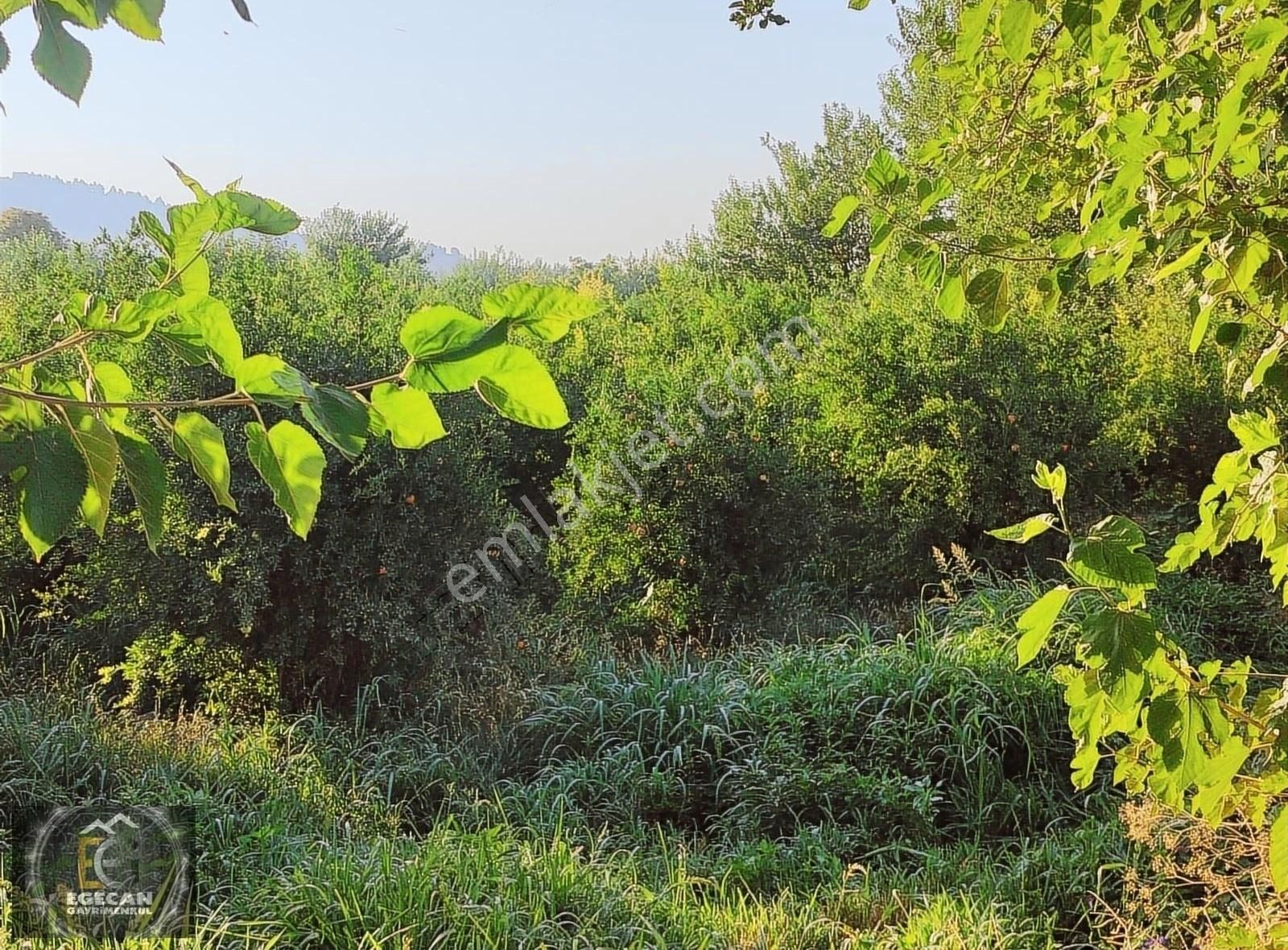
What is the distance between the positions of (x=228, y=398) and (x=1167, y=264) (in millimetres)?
871

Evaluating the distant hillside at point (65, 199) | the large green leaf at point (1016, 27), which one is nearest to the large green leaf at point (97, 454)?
the large green leaf at point (1016, 27)

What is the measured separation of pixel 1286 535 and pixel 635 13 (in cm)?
385

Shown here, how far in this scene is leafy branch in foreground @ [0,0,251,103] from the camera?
0.34 meters

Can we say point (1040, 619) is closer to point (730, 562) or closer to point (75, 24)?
point (75, 24)

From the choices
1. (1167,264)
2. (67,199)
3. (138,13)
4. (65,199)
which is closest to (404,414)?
(138,13)

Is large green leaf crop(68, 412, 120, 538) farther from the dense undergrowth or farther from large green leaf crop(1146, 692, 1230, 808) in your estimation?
the dense undergrowth

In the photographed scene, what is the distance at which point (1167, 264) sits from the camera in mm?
909

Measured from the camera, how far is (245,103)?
3.29 metres

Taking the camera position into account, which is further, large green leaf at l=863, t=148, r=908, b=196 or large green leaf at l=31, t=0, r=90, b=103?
large green leaf at l=863, t=148, r=908, b=196

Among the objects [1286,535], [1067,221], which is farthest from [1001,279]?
[1067,221]

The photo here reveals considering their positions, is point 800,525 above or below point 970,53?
below

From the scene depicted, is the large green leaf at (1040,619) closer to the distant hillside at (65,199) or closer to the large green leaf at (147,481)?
the large green leaf at (147,481)

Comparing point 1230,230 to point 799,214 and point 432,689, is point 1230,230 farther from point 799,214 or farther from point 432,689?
point 799,214

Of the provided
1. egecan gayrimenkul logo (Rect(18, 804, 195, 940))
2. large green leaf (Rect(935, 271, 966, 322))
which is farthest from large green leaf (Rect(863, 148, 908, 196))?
egecan gayrimenkul logo (Rect(18, 804, 195, 940))
